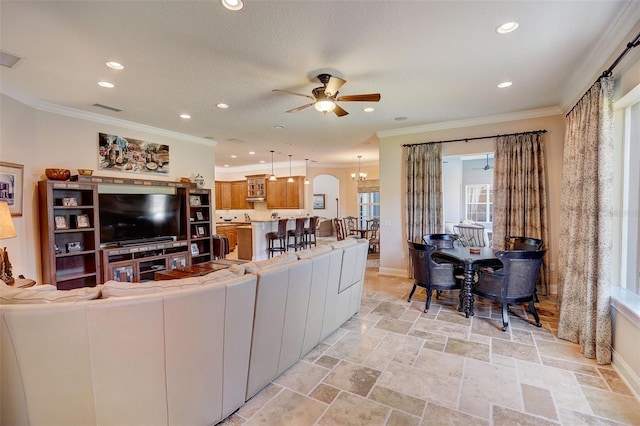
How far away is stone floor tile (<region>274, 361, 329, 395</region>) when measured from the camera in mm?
2299

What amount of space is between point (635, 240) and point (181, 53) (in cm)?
456

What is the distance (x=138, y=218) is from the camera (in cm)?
504

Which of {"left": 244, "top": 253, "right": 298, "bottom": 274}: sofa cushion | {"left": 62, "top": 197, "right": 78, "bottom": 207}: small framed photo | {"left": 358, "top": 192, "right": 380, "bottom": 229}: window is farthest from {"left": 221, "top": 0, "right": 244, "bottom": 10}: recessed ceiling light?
{"left": 358, "top": 192, "right": 380, "bottom": 229}: window

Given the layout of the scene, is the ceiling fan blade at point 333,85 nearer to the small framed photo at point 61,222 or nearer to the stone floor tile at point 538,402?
the stone floor tile at point 538,402

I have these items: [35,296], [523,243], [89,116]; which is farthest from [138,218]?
[523,243]

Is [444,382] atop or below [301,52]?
below

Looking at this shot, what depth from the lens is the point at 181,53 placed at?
8.85ft

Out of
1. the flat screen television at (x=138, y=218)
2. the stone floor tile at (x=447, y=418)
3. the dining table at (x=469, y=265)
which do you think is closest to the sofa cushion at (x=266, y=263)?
the stone floor tile at (x=447, y=418)

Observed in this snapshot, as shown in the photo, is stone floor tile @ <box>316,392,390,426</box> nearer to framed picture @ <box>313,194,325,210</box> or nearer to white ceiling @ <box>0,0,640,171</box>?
white ceiling @ <box>0,0,640,171</box>

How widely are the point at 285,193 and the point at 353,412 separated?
8.11m

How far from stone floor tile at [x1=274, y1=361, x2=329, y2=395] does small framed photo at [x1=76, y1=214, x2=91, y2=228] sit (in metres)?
3.93

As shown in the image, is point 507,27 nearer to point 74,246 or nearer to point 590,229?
point 590,229

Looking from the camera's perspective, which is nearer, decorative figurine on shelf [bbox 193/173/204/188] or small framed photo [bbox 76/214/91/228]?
small framed photo [bbox 76/214/91/228]

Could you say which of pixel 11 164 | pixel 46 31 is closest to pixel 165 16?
pixel 46 31
